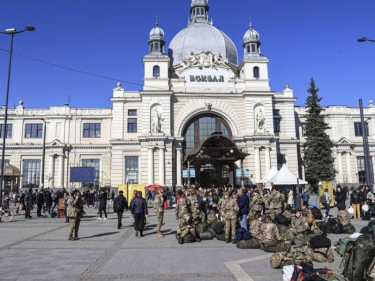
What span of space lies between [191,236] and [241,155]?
2153 centimetres

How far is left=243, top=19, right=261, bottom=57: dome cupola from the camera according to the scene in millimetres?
43875

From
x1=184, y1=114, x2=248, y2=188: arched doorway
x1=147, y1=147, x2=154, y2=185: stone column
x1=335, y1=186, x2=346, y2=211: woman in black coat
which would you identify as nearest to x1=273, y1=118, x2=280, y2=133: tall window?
x1=184, y1=114, x2=248, y2=188: arched doorway

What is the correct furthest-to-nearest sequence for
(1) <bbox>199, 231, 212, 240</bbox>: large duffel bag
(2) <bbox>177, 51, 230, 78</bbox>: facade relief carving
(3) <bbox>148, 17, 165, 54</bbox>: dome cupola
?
(3) <bbox>148, 17, 165, 54</bbox>: dome cupola, (2) <bbox>177, 51, 230, 78</bbox>: facade relief carving, (1) <bbox>199, 231, 212, 240</bbox>: large duffel bag

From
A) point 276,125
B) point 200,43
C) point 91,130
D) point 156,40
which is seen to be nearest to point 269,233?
point 276,125

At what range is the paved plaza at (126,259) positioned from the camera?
24.6ft

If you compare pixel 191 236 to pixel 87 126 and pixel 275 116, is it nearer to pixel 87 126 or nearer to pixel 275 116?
pixel 275 116

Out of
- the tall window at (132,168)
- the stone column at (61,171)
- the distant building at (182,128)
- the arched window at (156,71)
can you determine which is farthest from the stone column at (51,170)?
the arched window at (156,71)

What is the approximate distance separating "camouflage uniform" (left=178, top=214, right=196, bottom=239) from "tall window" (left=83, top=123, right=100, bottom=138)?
35.4m

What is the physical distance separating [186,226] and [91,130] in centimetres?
3635

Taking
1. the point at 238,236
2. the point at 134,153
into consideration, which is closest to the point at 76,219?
the point at 238,236

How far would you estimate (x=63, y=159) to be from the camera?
43.8m

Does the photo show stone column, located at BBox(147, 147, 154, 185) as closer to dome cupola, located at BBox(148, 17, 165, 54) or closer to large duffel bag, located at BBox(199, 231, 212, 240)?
dome cupola, located at BBox(148, 17, 165, 54)

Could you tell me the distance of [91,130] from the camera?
4547 cm

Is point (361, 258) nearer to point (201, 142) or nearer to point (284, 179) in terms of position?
point (284, 179)
